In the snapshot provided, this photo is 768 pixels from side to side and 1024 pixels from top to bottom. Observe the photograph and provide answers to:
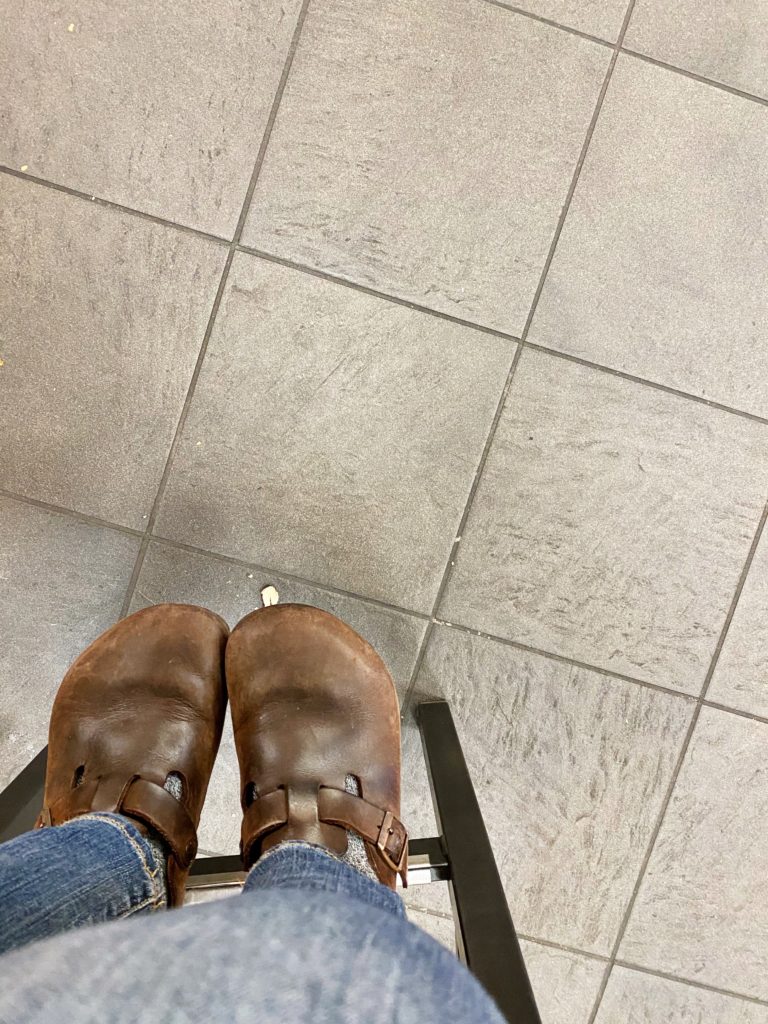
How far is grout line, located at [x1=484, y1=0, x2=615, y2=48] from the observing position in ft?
4.25

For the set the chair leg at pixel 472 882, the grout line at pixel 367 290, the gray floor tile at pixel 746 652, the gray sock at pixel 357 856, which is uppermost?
the grout line at pixel 367 290

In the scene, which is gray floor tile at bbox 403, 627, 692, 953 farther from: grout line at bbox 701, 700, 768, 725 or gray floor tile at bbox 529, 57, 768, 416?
gray floor tile at bbox 529, 57, 768, 416

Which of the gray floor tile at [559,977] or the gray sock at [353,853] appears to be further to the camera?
the gray floor tile at [559,977]

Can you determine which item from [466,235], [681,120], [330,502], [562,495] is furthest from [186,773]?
[681,120]

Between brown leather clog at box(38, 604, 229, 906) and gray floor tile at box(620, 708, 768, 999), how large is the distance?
88cm

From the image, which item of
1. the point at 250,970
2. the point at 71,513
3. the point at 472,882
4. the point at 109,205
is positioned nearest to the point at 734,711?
the point at 472,882

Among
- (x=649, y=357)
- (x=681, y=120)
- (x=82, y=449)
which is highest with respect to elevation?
(x=681, y=120)

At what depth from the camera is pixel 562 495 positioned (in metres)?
1.36

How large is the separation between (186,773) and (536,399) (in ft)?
2.81

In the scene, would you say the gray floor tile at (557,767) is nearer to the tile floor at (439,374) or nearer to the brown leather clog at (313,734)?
the tile floor at (439,374)

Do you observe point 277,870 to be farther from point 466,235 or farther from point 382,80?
point 382,80

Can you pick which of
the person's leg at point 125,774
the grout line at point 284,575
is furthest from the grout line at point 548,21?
the person's leg at point 125,774

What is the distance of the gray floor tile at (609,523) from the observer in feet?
4.42

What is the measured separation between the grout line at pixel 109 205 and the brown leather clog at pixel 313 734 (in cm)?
66
